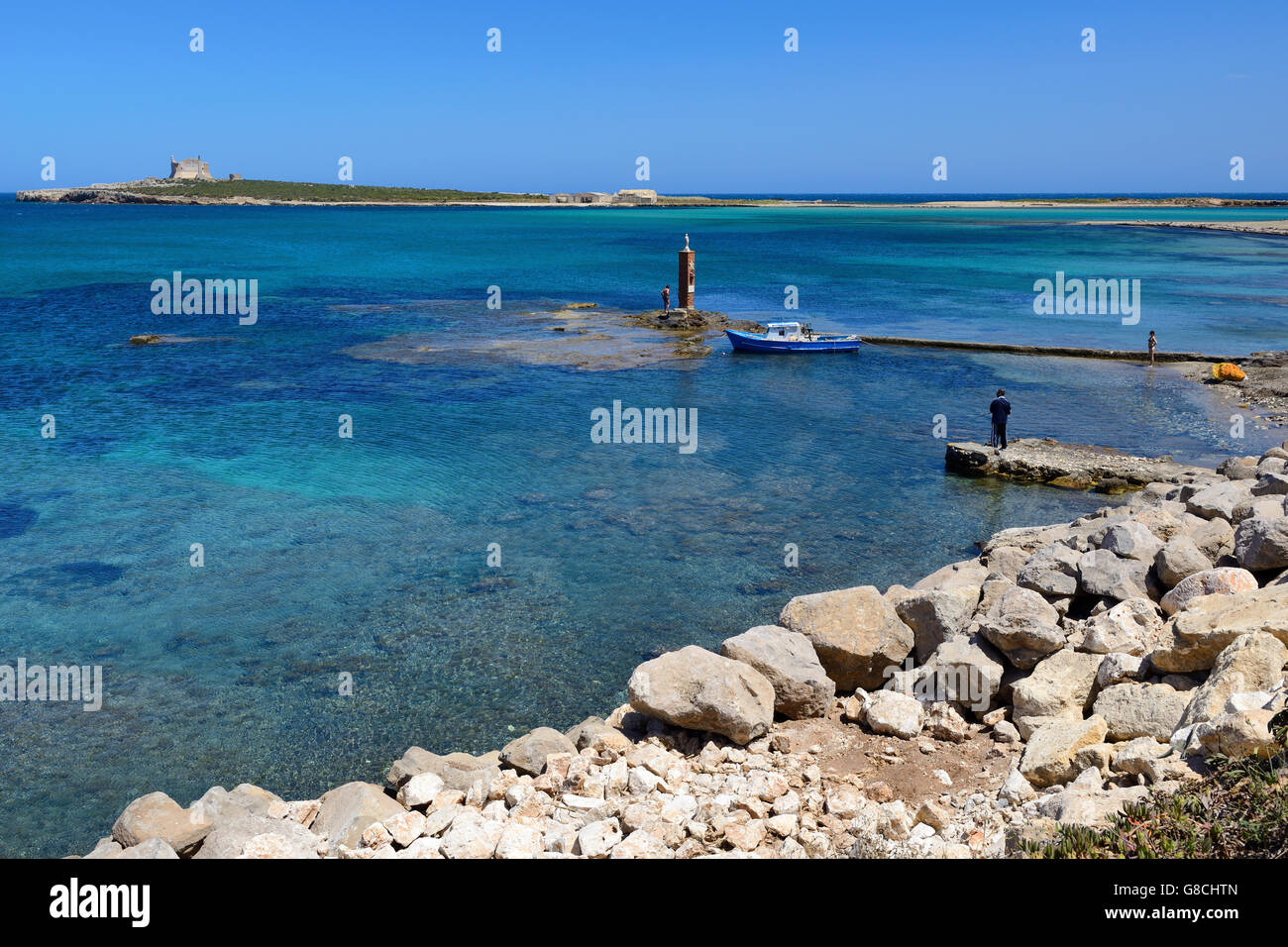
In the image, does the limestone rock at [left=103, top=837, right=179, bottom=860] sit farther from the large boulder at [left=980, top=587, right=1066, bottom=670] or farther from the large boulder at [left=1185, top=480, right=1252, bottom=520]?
the large boulder at [left=1185, top=480, right=1252, bottom=520]

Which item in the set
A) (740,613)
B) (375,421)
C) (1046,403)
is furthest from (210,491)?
(1046,403)

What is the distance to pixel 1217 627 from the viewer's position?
8.90 m

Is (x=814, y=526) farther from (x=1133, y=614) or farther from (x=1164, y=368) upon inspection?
(x=1164, y=368)

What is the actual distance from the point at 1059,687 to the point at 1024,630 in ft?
2.74

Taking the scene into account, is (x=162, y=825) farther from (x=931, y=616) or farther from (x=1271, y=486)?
(x=1271, y=486)

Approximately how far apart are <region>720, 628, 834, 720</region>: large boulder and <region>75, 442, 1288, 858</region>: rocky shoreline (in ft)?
0.08

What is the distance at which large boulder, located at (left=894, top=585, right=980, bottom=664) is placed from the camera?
11.8 meters

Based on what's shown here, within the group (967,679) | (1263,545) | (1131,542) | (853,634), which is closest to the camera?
(967,679)

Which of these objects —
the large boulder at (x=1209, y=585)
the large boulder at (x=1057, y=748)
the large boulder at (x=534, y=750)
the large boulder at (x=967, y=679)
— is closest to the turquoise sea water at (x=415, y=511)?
the large boulder at (x=534, y=750)

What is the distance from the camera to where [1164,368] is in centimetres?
3756

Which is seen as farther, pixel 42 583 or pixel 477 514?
pixel 477 514

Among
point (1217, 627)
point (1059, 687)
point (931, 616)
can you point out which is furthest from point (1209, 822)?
point (931, 616)

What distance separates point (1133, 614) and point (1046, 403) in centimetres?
2297

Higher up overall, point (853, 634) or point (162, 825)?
point (853, 634)
